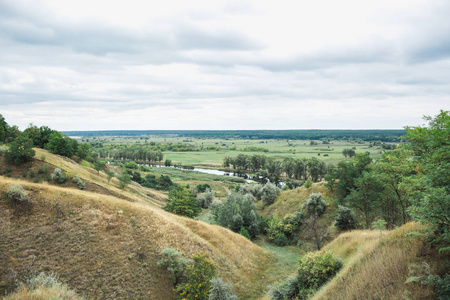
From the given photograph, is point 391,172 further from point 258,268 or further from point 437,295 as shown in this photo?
point 437,295

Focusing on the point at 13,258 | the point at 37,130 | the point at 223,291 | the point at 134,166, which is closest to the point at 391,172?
the point at 223,291

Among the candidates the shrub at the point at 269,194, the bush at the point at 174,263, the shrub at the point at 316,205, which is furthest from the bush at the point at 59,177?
the shrub at the point at 269,194

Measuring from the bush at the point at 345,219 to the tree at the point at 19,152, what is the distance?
47.1m

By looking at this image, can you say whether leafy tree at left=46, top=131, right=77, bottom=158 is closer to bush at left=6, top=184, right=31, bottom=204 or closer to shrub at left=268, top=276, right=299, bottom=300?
bush at left=6, top=184, right=31, bottom=204

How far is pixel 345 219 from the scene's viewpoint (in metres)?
32.8

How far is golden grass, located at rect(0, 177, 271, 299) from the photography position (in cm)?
1464

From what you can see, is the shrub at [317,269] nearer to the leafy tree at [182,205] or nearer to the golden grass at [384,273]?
the golden grass at [384,273]

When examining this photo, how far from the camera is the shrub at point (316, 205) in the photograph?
128 feet

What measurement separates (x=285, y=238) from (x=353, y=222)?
9977 millimetres

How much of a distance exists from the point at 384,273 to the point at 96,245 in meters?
17.3

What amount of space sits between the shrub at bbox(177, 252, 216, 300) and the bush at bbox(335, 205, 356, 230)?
23.4 m

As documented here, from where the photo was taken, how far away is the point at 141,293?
1521 centimetres

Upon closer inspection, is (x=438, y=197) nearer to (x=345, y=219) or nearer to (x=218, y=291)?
(x=218, y=291)

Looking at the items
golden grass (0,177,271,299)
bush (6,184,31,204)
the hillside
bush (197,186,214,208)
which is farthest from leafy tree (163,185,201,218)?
bush (197,186,214,208)
